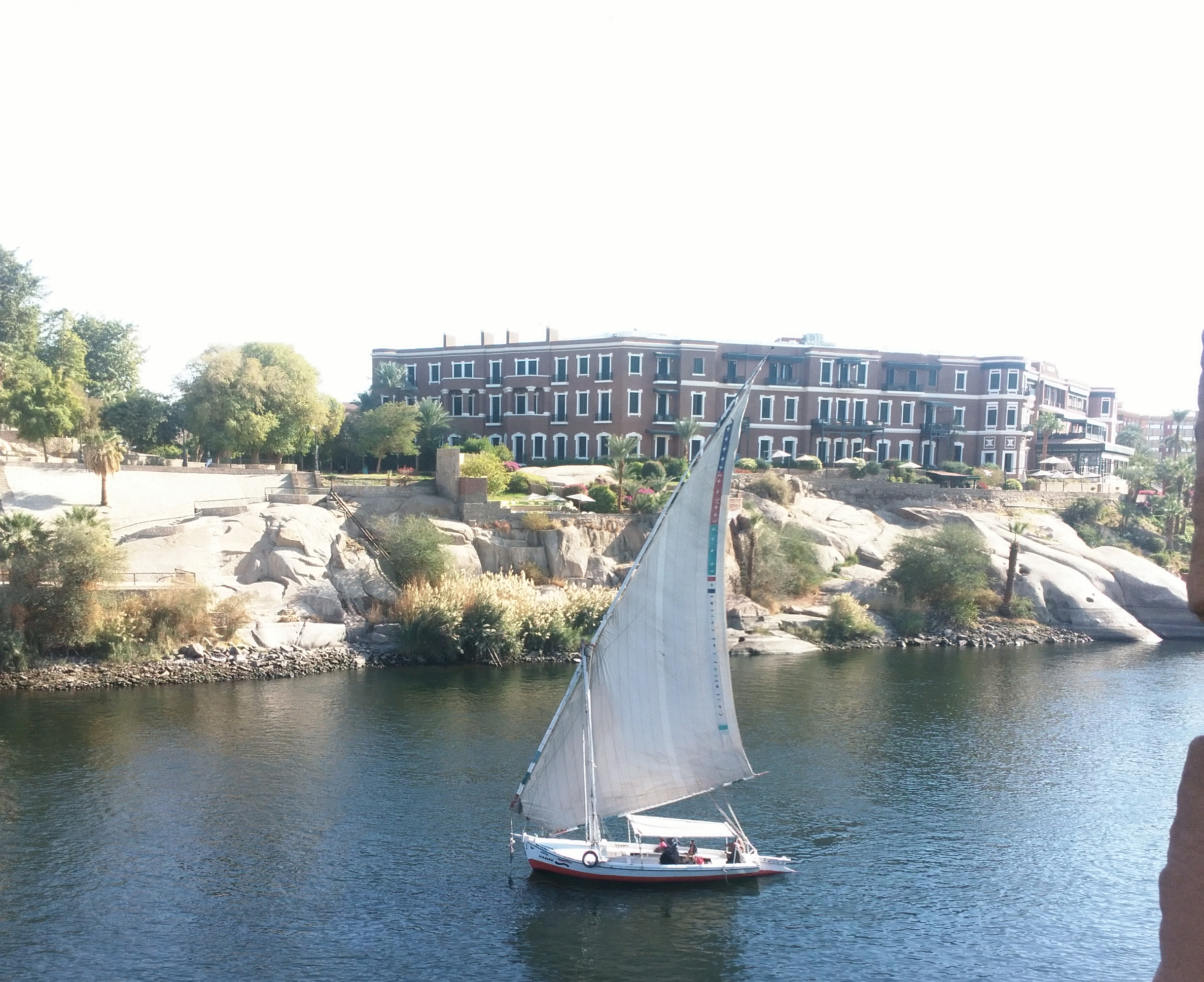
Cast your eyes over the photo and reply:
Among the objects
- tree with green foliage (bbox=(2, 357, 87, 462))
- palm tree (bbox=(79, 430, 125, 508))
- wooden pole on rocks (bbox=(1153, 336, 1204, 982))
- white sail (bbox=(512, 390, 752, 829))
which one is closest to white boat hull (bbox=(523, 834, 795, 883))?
white sail (bbox=(512, 390, 752, 829))

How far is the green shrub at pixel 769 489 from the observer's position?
7819 centimetres

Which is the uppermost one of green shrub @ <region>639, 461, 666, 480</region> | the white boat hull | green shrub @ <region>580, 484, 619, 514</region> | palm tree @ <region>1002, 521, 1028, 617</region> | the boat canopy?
green shrub @ <region>639, 461, 666, 480</region>

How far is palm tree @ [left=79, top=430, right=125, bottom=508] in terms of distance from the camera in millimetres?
60844

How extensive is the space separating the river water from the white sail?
257cm

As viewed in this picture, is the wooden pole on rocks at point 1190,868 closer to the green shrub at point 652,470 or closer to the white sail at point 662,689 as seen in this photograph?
the white sail at point 662,689

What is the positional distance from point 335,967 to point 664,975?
7.35 meters

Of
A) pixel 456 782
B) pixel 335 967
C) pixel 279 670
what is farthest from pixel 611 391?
pixel 335 967

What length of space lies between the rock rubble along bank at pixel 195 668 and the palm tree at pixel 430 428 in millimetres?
34749

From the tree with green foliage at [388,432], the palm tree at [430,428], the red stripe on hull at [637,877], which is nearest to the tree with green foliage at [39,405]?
the tree with green foliage at [388,432]

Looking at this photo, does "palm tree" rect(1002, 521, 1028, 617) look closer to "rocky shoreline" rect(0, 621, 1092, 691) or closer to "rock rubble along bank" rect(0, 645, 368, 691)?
"rocky shoreline" rect(0, 621, 1092, 691)

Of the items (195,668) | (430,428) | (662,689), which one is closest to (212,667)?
(195,668)

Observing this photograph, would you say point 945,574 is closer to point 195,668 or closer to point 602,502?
point 602,502

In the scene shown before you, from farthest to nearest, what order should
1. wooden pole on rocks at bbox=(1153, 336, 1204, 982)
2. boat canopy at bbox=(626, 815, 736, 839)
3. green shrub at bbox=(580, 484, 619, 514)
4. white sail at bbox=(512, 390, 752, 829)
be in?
1. green shrub at bbox=(580, 484, 619, 514)
2. boat canopy at bbox=(626, 815, 736, 839)
3. white sail at bbox=(512, 390, 752, 829)
4. wooden pole on rocks at bbox=(1153, 336, 1204, 982)

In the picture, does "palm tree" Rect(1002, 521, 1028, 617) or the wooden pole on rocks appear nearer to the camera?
the wooden pole on rocks
